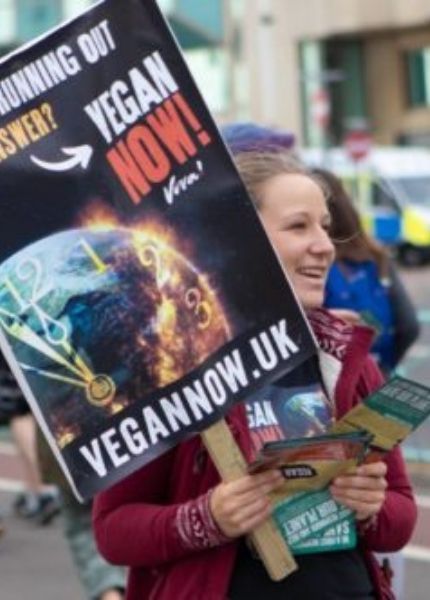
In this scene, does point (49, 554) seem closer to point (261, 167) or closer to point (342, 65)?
point (261, 167)

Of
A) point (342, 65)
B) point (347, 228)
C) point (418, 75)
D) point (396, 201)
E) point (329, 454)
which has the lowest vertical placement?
point (418, 75)

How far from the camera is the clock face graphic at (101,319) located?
2533 mm

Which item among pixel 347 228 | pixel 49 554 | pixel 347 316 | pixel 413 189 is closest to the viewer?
pixel 347 316

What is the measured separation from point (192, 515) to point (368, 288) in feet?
10.7

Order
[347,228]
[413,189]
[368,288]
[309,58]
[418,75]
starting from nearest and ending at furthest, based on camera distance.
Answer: [347,228]
[368,288]
[413,189]
[309,58]
[418,75]

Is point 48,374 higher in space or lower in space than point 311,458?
higher

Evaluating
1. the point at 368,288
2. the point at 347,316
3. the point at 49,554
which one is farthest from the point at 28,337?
the point at 49,554

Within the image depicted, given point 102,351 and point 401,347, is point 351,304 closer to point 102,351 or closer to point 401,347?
point 401,347

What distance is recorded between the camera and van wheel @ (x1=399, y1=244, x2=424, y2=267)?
3106cm

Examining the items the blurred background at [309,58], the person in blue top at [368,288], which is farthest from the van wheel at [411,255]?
the person in blue top at [368,288]

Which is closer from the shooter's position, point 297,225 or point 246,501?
point 246,501

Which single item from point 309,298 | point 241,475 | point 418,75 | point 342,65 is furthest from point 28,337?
point 342,65

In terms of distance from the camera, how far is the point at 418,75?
2029 inches

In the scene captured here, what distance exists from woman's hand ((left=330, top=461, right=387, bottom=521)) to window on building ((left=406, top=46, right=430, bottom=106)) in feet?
162
